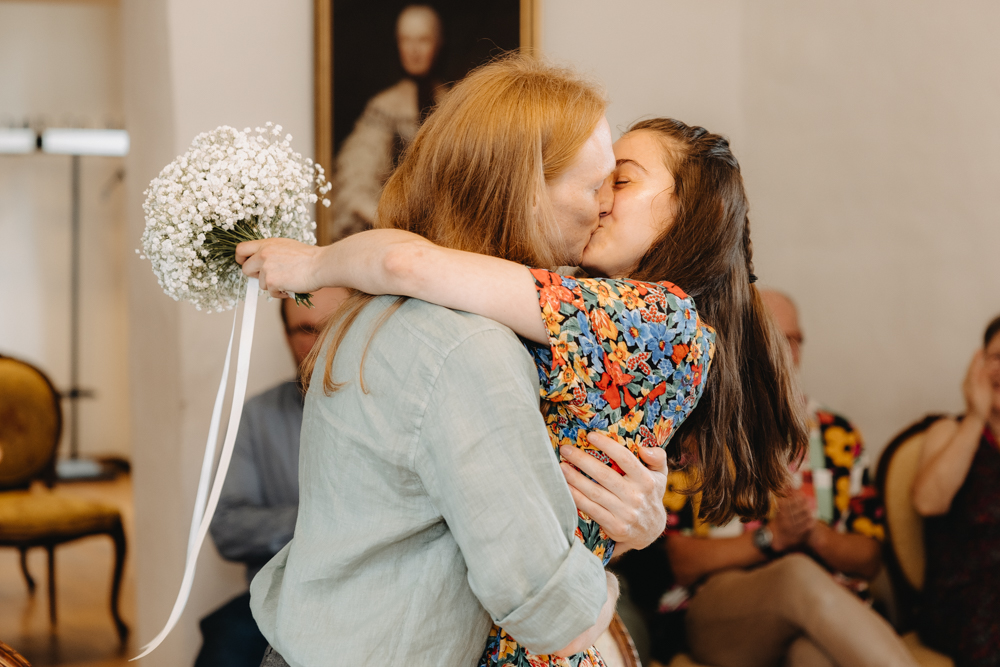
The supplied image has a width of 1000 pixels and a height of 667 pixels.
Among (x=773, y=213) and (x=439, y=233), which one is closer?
(x=439, y=233)

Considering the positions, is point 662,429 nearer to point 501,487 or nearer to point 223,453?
point 501,487

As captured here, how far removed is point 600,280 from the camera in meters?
1.02

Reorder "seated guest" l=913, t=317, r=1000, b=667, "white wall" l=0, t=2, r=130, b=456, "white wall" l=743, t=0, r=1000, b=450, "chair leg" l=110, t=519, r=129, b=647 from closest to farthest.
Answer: "seated guest" l=913, t=317, r=1000, b=667
"white wall" l=743, t=0, r=1000, b=450
"chair leg" l=110, t=519, r=129, b=647
"white wall" l=0, t=2, r=130, b=456

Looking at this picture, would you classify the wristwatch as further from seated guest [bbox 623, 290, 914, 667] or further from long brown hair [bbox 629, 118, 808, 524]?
long brown hair [bbox 629, 118, 808, 524]

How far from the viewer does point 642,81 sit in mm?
3146

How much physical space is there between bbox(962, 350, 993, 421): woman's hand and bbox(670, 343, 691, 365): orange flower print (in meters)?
1.84

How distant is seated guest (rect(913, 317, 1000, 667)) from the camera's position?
237cm

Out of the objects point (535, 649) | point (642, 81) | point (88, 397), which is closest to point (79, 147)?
point (88, 397)

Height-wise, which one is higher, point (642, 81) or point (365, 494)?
point (642, 81)

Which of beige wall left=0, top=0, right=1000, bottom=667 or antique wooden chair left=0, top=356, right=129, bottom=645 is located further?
antique wooden chair left=0, top=356, right=129, bottom=645

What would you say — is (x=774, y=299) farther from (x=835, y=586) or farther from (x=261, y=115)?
(x=261, y=115)

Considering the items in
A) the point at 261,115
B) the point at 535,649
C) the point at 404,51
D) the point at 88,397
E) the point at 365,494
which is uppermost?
the point at 404,51

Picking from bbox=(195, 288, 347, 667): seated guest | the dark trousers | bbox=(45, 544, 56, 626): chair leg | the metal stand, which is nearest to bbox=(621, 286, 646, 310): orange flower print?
bbox=(195, 288, 347, 667): seated guest

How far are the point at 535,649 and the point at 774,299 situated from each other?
2088 mm
